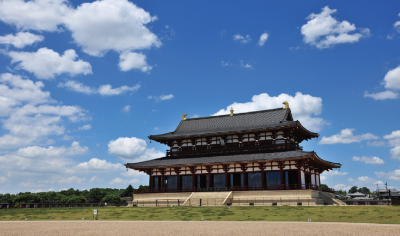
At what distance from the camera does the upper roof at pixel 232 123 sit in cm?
4988

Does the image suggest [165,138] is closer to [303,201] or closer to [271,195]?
[271,195]

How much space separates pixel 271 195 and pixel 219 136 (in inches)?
553

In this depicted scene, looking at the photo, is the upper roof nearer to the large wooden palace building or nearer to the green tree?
the large wooden palace building

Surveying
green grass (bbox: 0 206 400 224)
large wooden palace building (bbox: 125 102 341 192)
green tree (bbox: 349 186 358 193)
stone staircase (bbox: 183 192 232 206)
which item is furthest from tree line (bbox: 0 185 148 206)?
green tree (bbox: 349 186 358 193)

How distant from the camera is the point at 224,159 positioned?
46500 millimetres

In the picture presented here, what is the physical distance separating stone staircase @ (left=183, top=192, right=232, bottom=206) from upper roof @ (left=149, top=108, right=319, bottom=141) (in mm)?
10183

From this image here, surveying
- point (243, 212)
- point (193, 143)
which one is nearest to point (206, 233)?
point (243, 212)

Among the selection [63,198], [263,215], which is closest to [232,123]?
[263,215]

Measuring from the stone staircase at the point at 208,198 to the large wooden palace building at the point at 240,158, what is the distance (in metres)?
2.16

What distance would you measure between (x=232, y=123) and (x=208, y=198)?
17.1m

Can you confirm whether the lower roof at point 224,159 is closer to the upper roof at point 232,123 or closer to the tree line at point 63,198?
the upper roof at point 232,123

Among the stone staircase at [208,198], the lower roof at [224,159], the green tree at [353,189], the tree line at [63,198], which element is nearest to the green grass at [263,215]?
the stone staircase at [208,198]

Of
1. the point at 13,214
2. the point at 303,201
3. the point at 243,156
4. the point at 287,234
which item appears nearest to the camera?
the point at 287,234

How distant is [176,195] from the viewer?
155 ft
